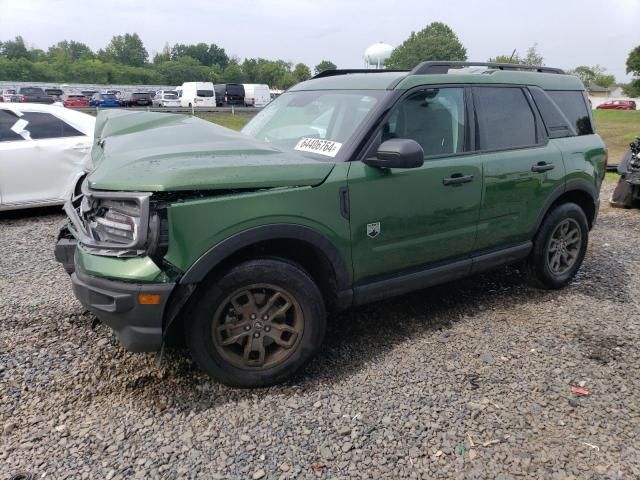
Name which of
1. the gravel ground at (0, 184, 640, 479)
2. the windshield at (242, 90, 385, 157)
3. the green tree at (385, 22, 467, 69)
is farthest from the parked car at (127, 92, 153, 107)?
the green tree at (385, 22, 467, 69)

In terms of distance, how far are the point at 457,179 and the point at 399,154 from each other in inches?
29.2

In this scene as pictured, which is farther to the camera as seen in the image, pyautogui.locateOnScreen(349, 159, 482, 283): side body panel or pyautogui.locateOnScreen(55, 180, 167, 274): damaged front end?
pyautogui.locateOnScreen(349, 159, 482, 283): side body panel

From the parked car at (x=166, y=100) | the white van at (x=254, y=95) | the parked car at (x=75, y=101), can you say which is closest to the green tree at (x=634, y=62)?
the white van at (x=254, y=95)

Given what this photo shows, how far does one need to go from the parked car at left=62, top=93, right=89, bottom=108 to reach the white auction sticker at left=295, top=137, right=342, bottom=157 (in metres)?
34.8

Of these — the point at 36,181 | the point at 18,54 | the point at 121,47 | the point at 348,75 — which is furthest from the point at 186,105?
the point at 121,47

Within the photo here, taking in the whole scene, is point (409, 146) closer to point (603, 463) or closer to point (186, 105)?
point (603, 463)

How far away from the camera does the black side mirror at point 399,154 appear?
2.96 m

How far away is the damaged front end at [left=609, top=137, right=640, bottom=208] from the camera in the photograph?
771 centimetres

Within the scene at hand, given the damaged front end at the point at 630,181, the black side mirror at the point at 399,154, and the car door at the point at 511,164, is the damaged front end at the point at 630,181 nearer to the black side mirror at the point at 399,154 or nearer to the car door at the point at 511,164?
the car door at the point at 511,164

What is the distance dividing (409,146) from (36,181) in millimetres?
5351

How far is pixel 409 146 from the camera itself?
299cm

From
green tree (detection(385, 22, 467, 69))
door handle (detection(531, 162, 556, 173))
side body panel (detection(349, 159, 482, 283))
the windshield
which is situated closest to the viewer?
side body panel (detection(349, 159, 482, 283))

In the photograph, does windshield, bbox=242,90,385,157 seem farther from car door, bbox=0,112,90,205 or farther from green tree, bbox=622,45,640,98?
green tree, bbox=622,45,640,98

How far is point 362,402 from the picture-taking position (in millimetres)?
2891
